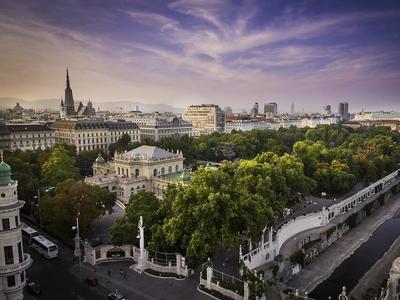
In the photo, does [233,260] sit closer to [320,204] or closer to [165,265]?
[165,265]

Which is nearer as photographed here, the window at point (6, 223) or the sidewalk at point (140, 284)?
the window at point (6, 223)

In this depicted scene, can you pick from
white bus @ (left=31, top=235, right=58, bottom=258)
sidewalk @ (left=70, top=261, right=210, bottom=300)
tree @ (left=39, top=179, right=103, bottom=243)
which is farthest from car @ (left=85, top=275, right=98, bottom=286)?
tree @ (left=39, top=179, right=103, bottom=243)

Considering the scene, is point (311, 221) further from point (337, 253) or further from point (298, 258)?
point (298, 258)

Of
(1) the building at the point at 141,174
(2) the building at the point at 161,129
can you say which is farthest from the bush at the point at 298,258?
(2) the building at the point at 161,129

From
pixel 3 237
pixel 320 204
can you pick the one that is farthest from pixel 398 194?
pixel 3 237

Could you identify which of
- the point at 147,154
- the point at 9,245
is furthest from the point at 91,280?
the point at 147,154

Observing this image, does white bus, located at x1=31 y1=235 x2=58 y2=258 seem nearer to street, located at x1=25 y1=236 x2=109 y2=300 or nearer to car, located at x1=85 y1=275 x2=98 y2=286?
street, located at x1=25 y1=236 x2=109 y2=300

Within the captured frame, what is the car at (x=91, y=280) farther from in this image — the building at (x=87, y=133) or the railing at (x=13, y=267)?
the building at (x=87, y=133)
